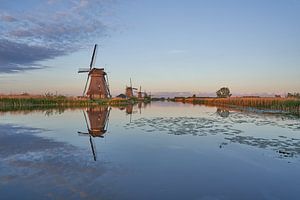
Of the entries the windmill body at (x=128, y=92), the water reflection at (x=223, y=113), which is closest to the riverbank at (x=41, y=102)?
the water reflection at (x=223, y=113)

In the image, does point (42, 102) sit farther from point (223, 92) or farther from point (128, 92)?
point (223, 92)

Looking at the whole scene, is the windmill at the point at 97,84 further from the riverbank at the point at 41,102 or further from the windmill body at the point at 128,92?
the windmill body at the point at 128,92

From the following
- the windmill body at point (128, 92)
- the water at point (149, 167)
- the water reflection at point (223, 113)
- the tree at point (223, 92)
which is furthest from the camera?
the tree at point (223, 92)

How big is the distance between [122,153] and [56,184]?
3017mm

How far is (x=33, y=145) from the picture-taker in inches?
355

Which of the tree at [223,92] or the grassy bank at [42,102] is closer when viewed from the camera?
the grassy bank at [42,102]

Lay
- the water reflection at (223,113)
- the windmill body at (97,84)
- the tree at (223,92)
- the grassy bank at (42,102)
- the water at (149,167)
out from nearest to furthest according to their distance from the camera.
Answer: the water at (149,167) < the water reflection at (223,113) < the grassy bank at (42,102) < the windmill body at (97,84) < the tree at (223,92)

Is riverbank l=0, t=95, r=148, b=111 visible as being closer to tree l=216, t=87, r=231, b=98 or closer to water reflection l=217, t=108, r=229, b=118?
water reflection l=217, t=108, r=229, b=118

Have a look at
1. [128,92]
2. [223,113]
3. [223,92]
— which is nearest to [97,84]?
[223,113]

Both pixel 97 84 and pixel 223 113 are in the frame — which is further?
pixel 97 84

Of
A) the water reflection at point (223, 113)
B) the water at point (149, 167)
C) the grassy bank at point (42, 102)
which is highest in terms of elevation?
the grassy bank at point (42, 102)

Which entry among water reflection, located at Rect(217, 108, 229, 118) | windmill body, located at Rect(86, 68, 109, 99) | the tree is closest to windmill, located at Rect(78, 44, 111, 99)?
windmill body, located at Rect(86, 68, 109, 99)

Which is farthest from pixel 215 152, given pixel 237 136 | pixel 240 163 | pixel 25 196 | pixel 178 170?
pixel 25 196

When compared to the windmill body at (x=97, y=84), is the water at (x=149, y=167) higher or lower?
lower
